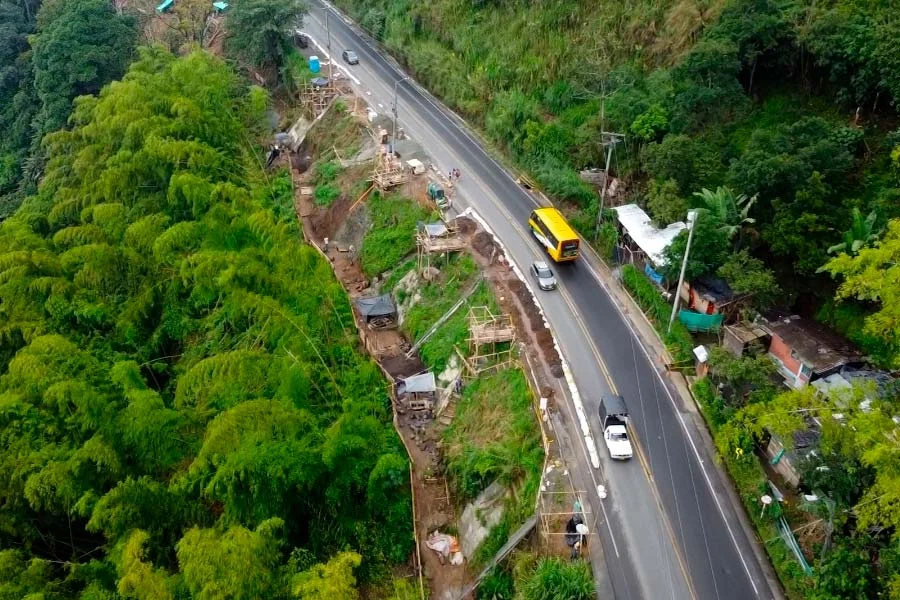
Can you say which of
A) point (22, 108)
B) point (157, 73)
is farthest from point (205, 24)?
point (157, 73)

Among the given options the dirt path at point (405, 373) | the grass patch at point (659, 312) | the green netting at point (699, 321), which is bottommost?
the dirt path at point (405, 373)

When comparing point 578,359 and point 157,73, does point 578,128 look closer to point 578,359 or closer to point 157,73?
point 578,359

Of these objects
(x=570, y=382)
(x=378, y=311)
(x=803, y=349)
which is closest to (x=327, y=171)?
(x=378, y=311)

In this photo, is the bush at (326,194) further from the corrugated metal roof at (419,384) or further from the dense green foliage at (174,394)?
the corrugated metal roof at (419,384)

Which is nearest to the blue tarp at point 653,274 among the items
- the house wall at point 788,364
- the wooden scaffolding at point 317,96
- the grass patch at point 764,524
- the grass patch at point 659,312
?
the grass patch at point 659,312

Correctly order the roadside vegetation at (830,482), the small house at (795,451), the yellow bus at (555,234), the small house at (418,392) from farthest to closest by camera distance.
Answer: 1. the yellow bus at (555,234)
2. the small house at (418,392)
3. the small house at (795,451)
4. the roadside vegetation at (830,482)

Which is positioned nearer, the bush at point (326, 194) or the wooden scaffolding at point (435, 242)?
the wooden scaffolding at point (435, 242)
